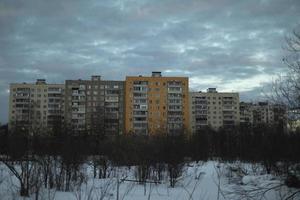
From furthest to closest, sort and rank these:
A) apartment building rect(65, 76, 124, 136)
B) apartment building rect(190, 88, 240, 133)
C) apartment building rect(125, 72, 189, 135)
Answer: apartment building rect(190, 88, 240, 133) < apartment building rect(65, 76, 124, 136) < apartment building rect(125, 72, 189, 135)

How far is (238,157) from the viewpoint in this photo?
27.8 metres

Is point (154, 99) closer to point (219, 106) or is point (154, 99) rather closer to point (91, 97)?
point (91, 97)

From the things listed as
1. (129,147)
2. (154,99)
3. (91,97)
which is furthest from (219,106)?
(129,147)

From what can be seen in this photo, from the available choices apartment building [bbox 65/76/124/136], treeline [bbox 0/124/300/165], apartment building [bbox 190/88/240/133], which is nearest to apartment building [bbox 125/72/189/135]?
apartment building [bbox 65/76/124/136]

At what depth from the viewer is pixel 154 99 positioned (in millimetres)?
79250

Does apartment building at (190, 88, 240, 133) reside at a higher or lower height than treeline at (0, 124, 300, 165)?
higher

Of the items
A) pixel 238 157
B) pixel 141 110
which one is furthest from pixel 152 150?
pixel 141 110

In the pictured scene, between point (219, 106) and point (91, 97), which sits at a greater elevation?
point (91, 97)

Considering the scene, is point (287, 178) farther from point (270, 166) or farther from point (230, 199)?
point (270, 166)

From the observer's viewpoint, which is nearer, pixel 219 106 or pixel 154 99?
pixel 154 99

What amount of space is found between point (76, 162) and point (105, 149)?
15.8ft

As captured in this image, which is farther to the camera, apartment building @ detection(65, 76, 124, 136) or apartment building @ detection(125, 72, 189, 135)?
apartment building @ detection(65, 76, 124, 136)

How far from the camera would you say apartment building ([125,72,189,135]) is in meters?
78.1

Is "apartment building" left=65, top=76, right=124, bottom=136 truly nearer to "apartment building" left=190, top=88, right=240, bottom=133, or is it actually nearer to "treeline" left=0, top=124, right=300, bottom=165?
"apartment building" left=190, top=88, right=240, bottom=133
